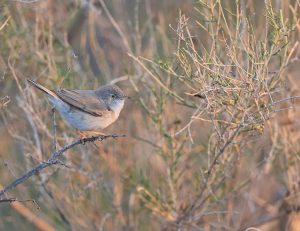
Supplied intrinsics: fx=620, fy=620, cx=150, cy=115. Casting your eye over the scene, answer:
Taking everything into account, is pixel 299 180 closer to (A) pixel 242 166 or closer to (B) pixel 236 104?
(A) pixel 242 166

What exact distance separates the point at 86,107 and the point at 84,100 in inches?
2.4

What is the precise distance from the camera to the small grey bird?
492 cm

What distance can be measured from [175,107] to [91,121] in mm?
963

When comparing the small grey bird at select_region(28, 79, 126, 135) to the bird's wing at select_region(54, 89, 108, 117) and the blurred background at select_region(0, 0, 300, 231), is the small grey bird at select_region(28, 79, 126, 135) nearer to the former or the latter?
the bird's wing at select_region(54, 89, 108, 117)

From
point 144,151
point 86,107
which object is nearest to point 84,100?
point 86,107

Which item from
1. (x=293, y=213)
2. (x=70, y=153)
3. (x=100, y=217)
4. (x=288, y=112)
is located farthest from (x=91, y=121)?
(x=293, y=213)

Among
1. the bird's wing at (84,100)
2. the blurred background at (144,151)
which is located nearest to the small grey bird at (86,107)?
the bird's wing at (84,100)

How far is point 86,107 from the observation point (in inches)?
200

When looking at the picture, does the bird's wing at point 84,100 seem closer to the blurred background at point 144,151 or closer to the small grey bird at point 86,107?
the small grey bird at point 86,107

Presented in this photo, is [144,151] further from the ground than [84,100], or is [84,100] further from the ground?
[84,100]

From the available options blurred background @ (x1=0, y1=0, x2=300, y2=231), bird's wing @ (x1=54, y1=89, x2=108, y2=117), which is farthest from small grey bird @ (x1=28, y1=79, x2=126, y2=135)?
blurred background @ (x1=0, y1=0, x2=300, y2=231)

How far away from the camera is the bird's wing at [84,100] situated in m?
4.89

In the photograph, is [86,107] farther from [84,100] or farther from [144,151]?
[144,151]

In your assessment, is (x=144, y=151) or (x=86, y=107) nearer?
(x=86, y=107)
